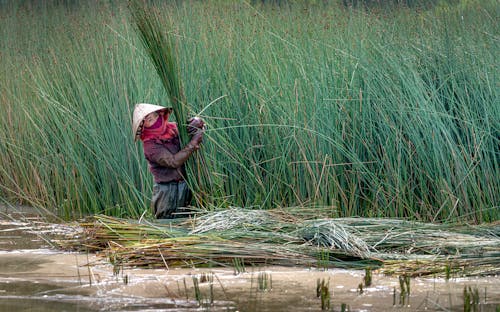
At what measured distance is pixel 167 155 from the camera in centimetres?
689

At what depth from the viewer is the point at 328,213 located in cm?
721

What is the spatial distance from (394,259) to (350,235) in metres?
0.35

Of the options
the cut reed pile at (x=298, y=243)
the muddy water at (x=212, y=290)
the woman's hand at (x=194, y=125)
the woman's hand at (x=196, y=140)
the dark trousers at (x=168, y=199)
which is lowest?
the muddy water at (x=212, y=290)

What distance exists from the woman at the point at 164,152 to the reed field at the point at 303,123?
0.53 ft

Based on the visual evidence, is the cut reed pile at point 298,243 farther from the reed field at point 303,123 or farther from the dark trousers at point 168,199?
the reed field at point 303,123

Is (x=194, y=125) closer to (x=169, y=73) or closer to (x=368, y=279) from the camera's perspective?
(x=169, y=73)

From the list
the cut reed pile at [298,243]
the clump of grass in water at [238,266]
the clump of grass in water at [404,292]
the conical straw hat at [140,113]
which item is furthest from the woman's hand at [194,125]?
the clump of grass in water at [404,292]

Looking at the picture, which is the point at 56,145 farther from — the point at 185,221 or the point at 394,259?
the point at 394,259

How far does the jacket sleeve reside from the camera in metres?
6.89

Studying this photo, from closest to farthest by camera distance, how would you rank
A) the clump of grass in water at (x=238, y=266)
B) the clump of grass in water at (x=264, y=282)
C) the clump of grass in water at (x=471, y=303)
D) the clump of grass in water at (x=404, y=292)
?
1. the clump of grass in water at (x=471, y=303)
2. the clump of grass in water at (x=404, y=292)
3. the clump of grass in water at (x=264, y=282)
4. the clump of grass in water at (x=238, y=266)

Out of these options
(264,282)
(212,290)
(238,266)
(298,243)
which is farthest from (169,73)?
(212,290)

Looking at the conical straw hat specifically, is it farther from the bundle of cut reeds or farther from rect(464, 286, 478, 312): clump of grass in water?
rect(464, 286, 478, 312): clump of grass in water

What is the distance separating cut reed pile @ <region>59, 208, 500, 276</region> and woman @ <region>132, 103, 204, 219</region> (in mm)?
462

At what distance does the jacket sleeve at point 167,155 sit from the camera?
6887mm
